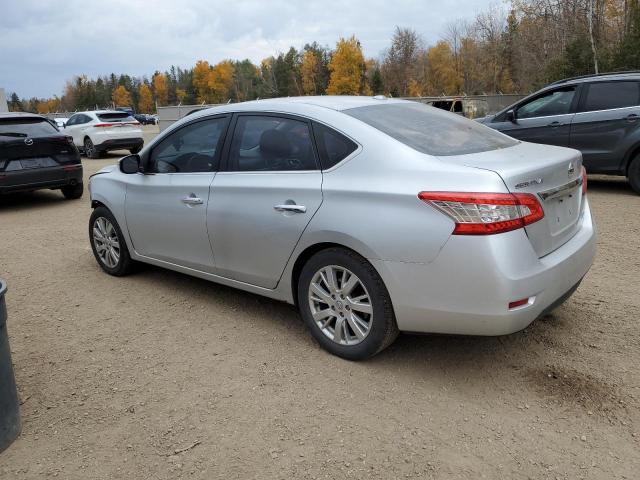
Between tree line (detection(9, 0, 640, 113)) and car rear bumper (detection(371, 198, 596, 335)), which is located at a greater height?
tree line (detection(9, 0, 640, 113))

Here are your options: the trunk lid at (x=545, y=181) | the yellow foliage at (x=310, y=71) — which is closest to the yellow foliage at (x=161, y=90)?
the yellow foliage at (x=310, y=71)

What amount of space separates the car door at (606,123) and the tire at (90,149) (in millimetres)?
15132

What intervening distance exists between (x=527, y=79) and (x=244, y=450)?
44458mm

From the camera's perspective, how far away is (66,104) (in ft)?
425

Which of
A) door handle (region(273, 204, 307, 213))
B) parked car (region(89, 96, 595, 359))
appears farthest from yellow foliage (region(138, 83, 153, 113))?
door handle (region(273, 204, 307, 213))

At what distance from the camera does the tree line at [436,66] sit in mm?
27062

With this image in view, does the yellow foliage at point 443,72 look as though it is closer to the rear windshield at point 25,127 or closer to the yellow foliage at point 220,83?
the yellow foliage at point 220,83

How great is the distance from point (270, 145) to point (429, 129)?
→ 108 centimetres

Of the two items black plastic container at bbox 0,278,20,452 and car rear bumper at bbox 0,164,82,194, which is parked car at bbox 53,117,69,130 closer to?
car rear bumper at bbox 0,164,82,194

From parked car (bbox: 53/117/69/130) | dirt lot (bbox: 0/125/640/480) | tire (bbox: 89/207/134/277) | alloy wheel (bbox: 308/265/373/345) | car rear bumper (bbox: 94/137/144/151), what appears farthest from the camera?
parked car (bbox: 53/117/69/130)

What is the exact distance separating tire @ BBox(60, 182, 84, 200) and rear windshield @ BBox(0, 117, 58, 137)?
114 centimetres

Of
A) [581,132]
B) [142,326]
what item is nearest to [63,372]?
[142,326]

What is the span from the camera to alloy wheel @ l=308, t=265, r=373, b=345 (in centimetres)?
331

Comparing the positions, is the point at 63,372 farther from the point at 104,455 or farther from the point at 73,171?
the point at 73,171
